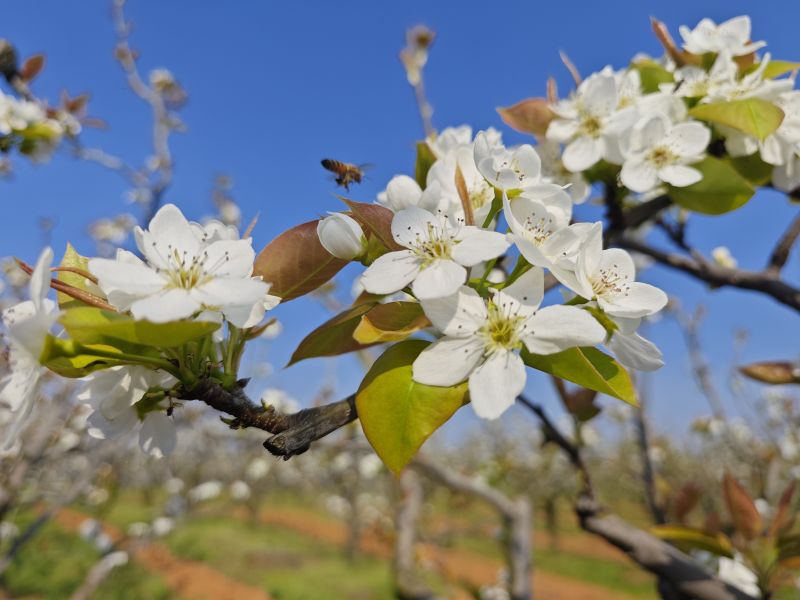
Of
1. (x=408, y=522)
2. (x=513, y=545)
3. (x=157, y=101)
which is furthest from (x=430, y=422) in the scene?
(x=157, y=101)

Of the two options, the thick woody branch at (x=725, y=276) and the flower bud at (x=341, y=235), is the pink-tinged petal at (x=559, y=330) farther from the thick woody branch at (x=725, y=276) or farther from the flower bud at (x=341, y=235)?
the thick woody branch at (x=725, y=276)

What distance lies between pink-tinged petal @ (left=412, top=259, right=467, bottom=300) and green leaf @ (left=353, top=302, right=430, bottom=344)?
0.04 metres

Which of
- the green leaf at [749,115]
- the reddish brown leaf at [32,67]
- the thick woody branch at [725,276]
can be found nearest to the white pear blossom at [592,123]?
the green leaf at [749,115]

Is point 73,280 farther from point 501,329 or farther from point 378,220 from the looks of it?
point 501,329

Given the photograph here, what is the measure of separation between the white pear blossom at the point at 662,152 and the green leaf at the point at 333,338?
1.86 feet

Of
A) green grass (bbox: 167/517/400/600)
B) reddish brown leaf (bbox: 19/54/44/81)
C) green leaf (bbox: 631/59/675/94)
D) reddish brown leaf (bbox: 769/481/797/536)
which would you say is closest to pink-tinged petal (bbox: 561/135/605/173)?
green leaf (bbox: 631/59/675/94)

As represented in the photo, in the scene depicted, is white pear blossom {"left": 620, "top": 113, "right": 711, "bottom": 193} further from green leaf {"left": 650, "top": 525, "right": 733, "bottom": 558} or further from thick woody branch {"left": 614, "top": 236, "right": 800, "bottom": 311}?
green leaf {"left": 650, "top": 525, "right": 733, "bottom": 558}

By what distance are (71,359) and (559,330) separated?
0.47 metres

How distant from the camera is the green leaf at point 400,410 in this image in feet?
1.66

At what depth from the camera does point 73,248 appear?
1.93ft

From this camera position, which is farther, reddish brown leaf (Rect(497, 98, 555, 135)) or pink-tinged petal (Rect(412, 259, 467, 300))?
reddish brown leaf (Rect(497, 98, 555, 135))

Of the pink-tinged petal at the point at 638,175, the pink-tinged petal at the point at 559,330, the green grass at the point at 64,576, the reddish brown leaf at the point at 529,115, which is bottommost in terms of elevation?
the pink-tinged petal at the point at 559,330

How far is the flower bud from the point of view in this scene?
1.89 feet

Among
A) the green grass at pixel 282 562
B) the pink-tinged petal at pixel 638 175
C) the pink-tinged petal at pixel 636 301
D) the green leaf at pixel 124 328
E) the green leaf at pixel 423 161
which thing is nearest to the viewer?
the green leaf at pixel 124 328
